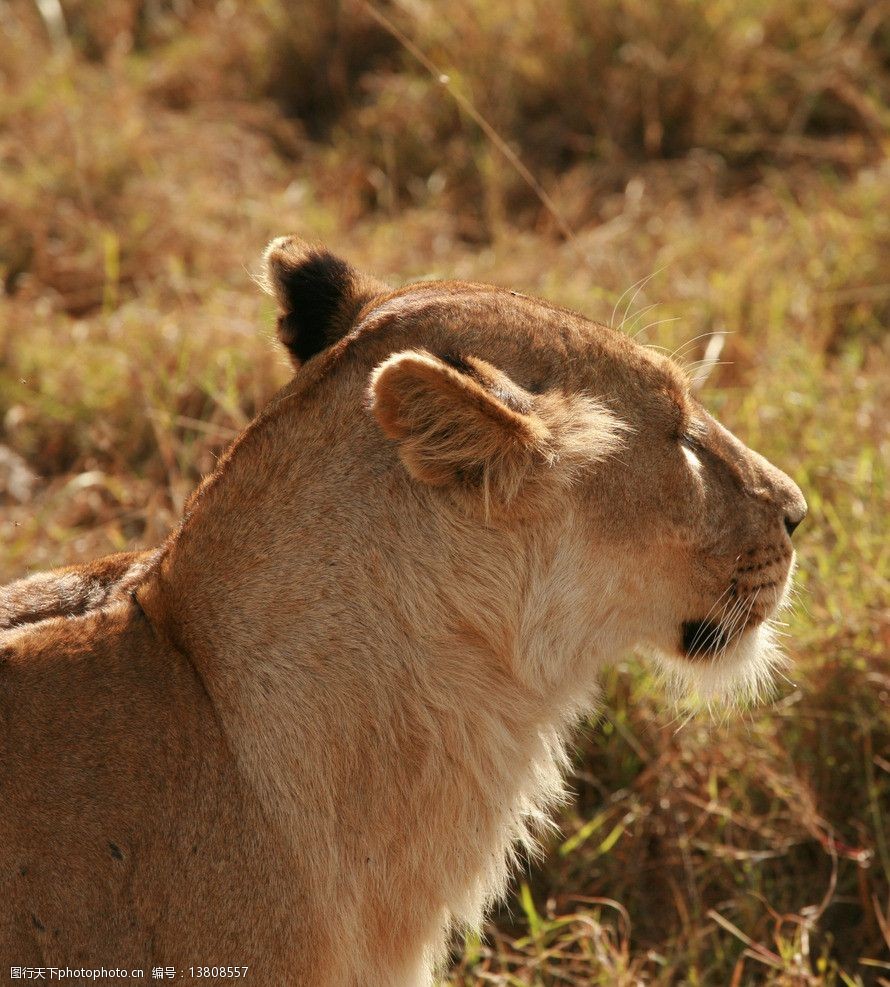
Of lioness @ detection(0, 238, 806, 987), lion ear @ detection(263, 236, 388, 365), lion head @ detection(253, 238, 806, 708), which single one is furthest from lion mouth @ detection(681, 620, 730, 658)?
lion ear @ detection(263, 236, 388, 365)

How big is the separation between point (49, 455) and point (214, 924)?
2.70 m

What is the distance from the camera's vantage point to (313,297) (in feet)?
8.08

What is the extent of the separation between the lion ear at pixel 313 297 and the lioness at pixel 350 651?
130 millimetres

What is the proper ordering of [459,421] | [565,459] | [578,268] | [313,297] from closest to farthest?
[459,421]
[565,459]
[313,297]
[578,268]

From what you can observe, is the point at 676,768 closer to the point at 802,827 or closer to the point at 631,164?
the point at 802,827

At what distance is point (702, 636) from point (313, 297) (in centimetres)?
96

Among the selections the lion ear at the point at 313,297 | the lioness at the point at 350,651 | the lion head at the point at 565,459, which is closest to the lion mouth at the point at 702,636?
the lion head at the point at 565,459

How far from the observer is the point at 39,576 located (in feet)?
7.93

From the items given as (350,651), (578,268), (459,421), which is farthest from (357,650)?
(578,268)

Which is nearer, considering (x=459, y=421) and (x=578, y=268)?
(x=459, y=421)

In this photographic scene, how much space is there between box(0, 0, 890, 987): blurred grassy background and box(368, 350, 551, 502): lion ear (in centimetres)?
107

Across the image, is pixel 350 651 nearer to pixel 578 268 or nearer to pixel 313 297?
pixel 313 297

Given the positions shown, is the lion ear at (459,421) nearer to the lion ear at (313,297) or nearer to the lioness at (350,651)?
the lioness at (350,651)

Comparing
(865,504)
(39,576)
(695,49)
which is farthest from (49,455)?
(695,49)
